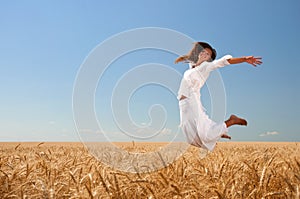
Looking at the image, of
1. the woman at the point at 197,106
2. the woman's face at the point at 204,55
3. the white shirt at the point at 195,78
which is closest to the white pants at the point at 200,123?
the woman at the point at 197,106

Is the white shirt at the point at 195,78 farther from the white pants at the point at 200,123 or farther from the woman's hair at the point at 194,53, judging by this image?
the woman's hair at the point at 194,53

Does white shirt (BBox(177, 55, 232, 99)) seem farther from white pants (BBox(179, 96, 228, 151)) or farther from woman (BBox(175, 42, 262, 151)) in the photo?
white pants (BBox(179, 96, 228, 151))

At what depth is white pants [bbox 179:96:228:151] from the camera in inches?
262

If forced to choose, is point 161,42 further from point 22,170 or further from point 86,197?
point 86,197

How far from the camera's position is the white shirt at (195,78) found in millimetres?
6414

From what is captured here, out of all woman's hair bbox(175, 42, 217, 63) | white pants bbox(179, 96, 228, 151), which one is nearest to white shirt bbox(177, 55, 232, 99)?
white pants bbox(179, 96, 228, 151)

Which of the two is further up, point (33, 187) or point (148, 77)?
point (148, 77)

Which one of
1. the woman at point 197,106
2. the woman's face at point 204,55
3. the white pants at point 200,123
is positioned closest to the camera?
the woman at point 197,106

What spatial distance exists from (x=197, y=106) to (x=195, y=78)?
0.53m

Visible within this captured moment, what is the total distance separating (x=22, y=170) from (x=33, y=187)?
0.52 metres

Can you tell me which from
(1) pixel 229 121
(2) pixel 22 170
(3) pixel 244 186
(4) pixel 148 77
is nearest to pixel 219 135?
(1) pixel 229 121

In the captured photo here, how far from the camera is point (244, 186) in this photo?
3068 millimetres

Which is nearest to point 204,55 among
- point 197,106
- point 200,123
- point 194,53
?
point 194,53

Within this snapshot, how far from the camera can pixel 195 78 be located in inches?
255
